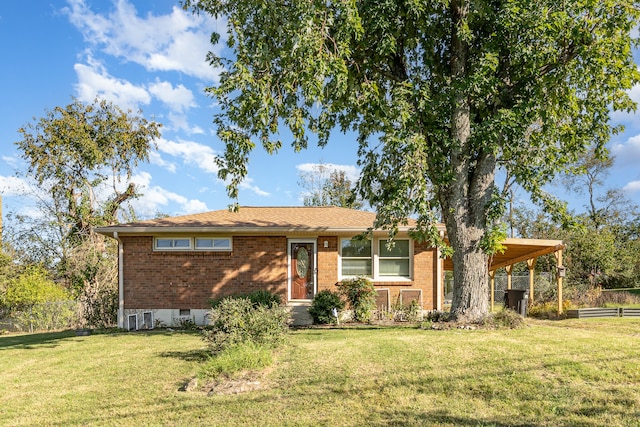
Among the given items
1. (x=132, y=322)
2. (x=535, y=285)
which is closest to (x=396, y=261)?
(x=132, y=322)

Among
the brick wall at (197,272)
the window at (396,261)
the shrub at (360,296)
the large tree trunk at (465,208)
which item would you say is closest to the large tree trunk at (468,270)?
the large tree trunk at (465,208)

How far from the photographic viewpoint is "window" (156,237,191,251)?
13719 millimetres

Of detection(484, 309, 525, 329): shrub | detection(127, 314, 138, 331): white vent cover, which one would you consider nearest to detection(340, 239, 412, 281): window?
detection(484, 309, 525, 329): shrub

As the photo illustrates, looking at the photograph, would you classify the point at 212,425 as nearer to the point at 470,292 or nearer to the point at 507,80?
the point at 470,292

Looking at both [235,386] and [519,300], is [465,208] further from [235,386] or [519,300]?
[235,386]

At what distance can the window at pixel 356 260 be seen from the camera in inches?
545

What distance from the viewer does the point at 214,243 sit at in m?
13.7

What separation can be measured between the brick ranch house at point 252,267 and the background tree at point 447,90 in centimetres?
293

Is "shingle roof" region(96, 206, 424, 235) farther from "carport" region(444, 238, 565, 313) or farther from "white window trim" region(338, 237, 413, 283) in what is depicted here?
"carport" region(444, 238, 565, 313)

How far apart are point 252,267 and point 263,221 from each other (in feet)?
5.17

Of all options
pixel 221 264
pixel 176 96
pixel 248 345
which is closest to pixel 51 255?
pixel 176 96

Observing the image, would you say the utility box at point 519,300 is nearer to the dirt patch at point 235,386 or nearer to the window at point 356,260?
the window at point 356,260

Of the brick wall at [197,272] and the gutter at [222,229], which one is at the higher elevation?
the gutter at [222,229]

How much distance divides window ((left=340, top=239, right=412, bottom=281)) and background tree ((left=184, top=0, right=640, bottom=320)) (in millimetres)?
2708
